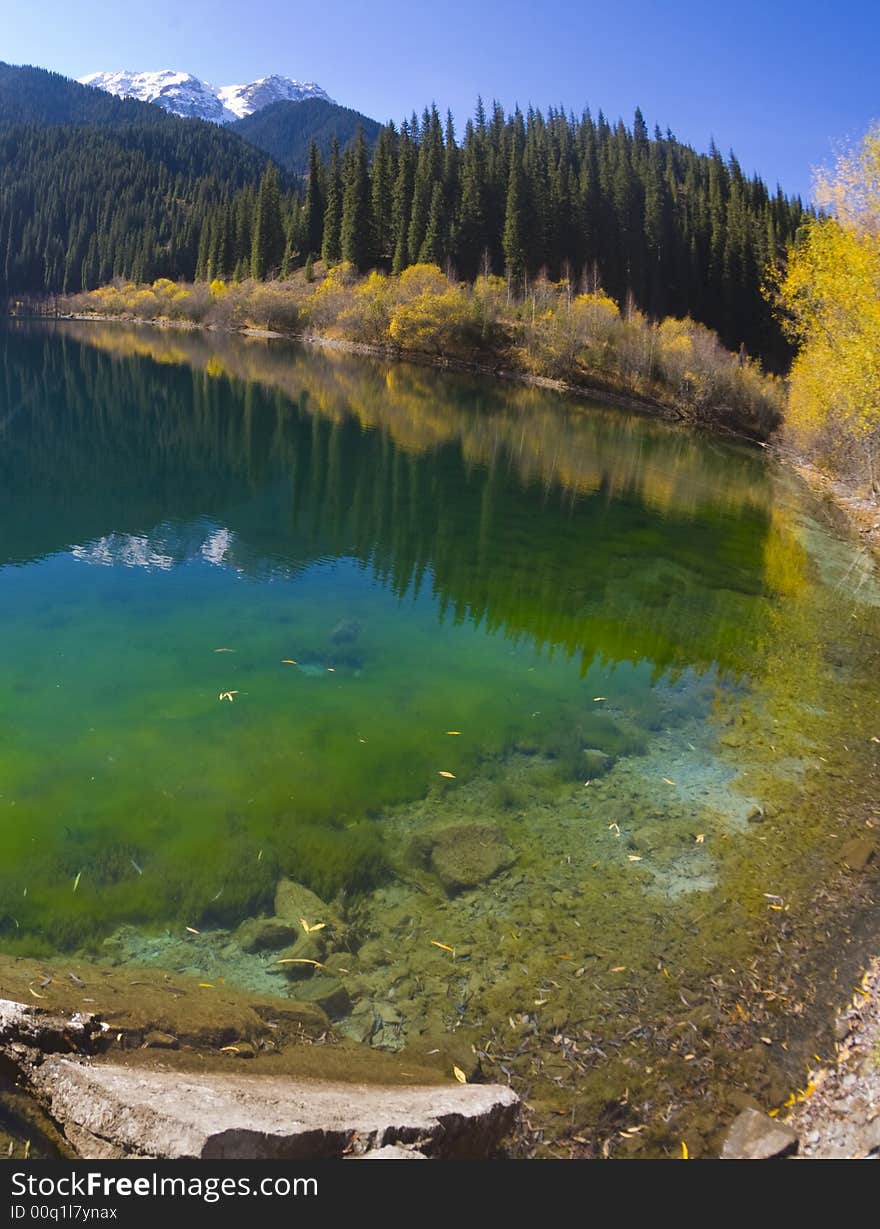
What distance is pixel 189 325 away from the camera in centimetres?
11844

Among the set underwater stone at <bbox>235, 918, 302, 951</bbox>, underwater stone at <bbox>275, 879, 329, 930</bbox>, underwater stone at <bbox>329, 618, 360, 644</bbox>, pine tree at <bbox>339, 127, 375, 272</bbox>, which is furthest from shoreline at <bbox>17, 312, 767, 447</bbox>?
underwater stone at <bbox>235, 918, 302, 951</bbox>

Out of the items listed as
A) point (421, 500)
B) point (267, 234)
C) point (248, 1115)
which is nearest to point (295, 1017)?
point (248, 1115)

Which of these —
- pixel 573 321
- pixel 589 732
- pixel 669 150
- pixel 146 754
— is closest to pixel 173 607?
pixel 146 754

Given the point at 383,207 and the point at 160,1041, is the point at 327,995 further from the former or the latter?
the point at 383,207

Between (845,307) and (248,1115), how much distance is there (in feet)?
91.8

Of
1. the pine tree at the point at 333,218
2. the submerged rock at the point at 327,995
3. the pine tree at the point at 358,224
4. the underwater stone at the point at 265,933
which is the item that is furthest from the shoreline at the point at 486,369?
the submerged rock at the point at 327,995

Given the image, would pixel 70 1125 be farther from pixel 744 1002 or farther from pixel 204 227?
pixel 204 227

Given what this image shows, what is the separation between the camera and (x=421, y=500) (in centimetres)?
2558

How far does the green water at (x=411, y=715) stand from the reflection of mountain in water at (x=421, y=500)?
18cm

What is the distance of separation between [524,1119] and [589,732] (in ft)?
21.1

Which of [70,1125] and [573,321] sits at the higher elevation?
[573,321]

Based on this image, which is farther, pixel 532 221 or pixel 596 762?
pixel 532 221

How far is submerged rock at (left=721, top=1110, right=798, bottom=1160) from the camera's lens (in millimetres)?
4797

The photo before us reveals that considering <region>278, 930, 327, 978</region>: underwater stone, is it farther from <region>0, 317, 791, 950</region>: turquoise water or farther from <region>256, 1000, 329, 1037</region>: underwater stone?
<region>0, 317, 791, 950</region>: turquoise water
